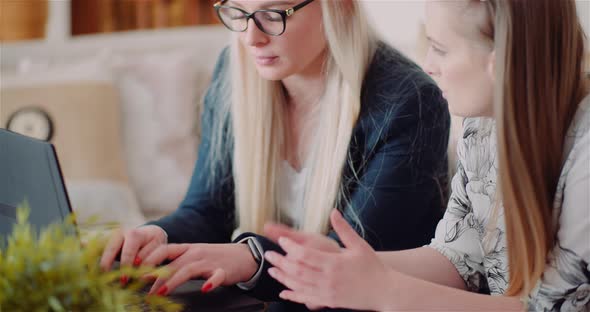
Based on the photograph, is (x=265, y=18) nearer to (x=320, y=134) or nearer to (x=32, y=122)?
(x=320, y=134)

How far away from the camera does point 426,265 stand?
110cm

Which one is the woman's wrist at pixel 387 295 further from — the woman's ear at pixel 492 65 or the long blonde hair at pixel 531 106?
the woman's ear at pixel 492 65

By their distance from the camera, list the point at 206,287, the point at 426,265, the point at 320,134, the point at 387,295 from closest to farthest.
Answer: the point at 387,295, the point at 206,287, the point at 426,265, the point at 320,134

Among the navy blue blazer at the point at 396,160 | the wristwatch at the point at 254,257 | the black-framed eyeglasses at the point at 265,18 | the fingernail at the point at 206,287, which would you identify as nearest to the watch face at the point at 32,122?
the navy blue blazer at the point at 396,160

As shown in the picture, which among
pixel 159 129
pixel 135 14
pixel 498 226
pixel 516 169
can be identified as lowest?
pixel 159 129

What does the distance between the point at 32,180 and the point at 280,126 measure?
668 mm

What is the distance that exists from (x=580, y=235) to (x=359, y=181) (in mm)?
527

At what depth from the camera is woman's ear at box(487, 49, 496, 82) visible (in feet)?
2.95

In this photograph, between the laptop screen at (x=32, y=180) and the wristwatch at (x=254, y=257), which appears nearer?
the laptop screen at (x=32, y=180)

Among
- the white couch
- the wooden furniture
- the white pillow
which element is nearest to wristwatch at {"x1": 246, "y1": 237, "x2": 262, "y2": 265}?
the white couch

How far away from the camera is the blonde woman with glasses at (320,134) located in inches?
51.0

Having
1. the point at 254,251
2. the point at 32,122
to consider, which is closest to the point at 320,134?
the point at 254,251

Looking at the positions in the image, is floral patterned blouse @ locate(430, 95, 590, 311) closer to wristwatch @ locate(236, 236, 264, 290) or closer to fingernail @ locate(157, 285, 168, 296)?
wristwatch @ locate(236, 236, 264, 290)

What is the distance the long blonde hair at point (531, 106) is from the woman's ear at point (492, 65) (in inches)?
0.6
